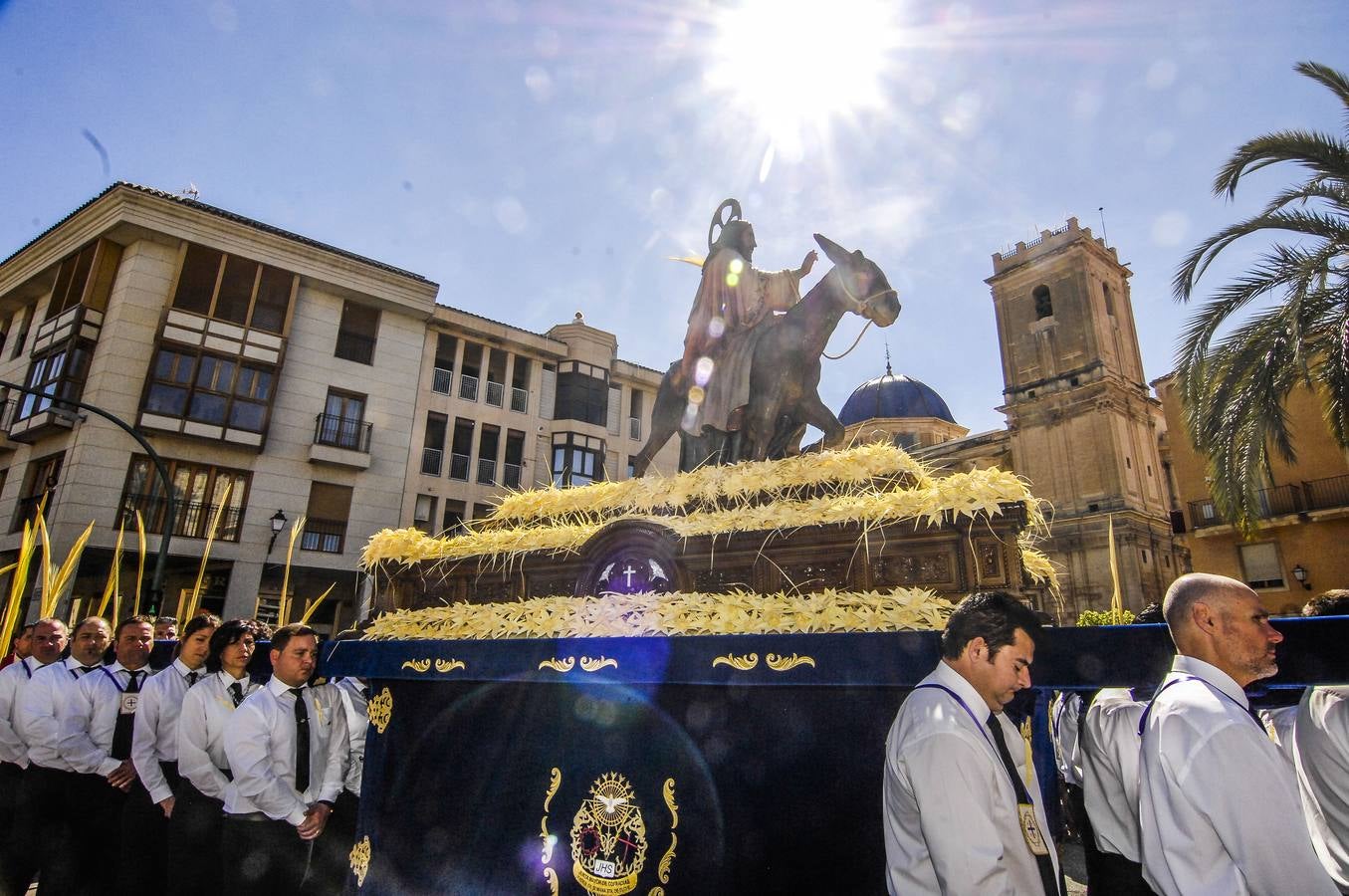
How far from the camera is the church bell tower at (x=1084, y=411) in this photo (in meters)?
43.6

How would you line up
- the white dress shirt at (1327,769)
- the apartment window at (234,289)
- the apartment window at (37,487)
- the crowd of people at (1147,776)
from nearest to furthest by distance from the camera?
the crowd of people at (1147,776)
the white dress shirt at (1327,769)
the apartment window at (37,487)
the apartment window at (234,289)

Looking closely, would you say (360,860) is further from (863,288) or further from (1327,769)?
(863,288)

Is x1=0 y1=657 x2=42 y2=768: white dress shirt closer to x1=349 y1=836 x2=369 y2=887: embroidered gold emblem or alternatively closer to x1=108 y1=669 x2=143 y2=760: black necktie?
x1=108 y1=669 x2=143 y2=760: black necktie

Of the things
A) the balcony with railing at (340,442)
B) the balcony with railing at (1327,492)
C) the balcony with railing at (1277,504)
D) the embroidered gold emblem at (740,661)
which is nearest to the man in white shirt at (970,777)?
the embroidered gold emblem at (740,661)

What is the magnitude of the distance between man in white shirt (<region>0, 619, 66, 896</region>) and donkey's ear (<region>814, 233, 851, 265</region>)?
27.4 ft

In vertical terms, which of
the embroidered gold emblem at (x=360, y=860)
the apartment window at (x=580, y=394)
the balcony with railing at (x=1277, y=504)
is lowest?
the embroidered gold emblem at (x=360, y=860)

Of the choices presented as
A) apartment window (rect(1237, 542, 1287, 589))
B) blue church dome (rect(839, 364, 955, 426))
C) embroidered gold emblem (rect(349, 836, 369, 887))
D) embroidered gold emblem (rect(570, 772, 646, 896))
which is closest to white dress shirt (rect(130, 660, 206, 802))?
embroidered gold emblem (rect(349, 836, 369, 887))

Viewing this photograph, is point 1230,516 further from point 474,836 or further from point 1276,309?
point 474,836

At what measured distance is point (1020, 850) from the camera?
109 inches

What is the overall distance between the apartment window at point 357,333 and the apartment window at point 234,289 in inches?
93.4

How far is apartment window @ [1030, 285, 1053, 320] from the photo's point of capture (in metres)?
50.8

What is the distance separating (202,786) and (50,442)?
28.3 m

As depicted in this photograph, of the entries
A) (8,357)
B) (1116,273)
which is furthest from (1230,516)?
(1116,273)

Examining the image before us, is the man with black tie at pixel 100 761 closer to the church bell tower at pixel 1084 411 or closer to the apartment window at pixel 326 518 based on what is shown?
the apartment window at pixel 326 518
